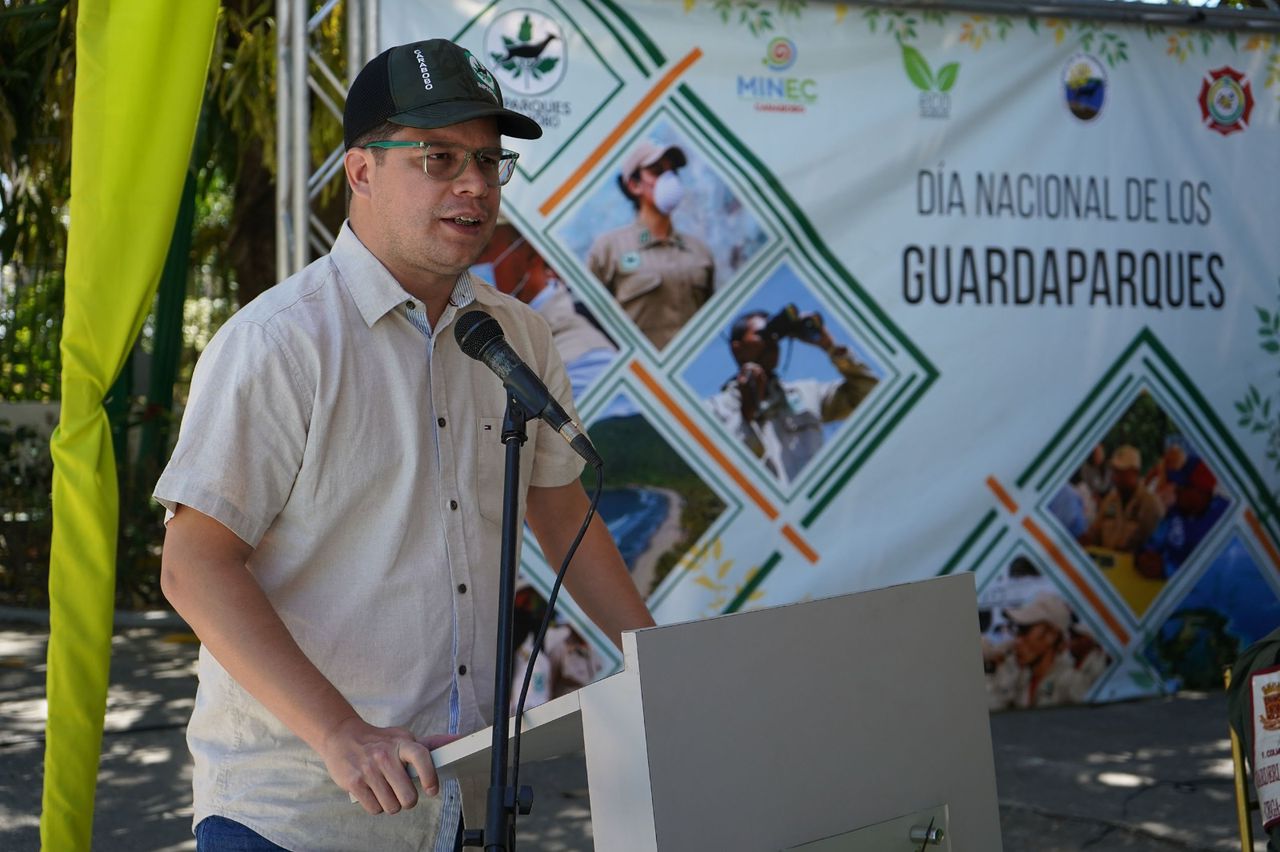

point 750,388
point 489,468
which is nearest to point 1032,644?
point 750,388

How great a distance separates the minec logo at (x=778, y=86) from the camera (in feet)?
16.9

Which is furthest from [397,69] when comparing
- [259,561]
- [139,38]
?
[139,38]

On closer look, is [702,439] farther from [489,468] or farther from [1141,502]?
[489,468]

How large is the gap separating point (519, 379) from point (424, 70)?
543 millimetres

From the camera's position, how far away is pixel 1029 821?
4.72m

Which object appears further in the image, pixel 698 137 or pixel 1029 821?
pixel 698 137

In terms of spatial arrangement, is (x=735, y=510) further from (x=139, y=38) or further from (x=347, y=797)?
(x=347, y=797)

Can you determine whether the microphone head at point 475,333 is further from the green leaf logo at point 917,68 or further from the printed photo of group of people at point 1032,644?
the printed photo of group of people at point 1032,644

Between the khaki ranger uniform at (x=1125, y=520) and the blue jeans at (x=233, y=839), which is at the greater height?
the khaki ranger uniform at (x=1125, y=520)

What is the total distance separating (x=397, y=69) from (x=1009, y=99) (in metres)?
3.94

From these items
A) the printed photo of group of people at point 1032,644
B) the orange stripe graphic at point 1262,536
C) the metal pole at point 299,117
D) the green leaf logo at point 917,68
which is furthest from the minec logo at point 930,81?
the metal pole at point 299,117

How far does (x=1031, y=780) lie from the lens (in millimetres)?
5098

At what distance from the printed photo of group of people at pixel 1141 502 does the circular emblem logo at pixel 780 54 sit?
2002mm

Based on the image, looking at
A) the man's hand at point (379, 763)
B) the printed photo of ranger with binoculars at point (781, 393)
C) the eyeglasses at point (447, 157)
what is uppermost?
the printed photo of ranger with binoculars at point (781, 393)
